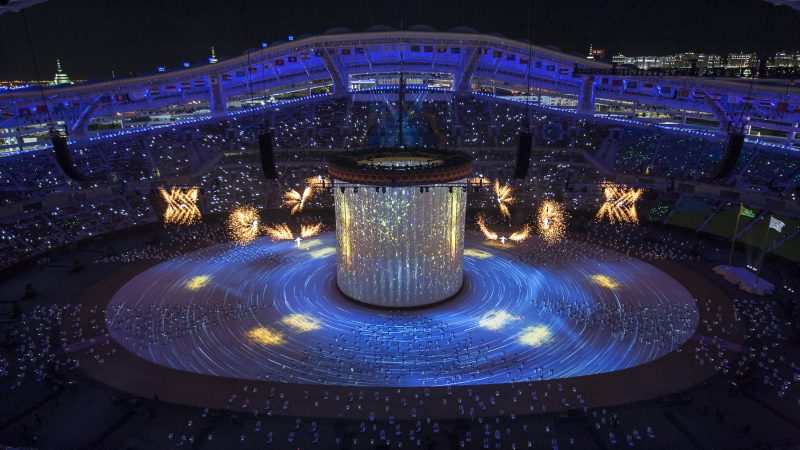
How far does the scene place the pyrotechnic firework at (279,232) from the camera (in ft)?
104

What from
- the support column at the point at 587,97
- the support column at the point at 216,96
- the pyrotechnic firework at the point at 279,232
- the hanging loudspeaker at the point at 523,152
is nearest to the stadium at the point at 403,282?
the hanging loudspeaker at the point at 523,152

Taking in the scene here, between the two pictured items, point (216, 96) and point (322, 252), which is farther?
point (216, 96)

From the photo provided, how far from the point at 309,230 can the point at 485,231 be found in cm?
1209

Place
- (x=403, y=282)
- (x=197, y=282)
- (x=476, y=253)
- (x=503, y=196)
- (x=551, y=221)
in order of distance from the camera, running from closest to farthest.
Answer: (x=403, y=282)
(x=197, y=282)
(x=476, y=253)
(x=551, y=221)
(x=503, y=196)

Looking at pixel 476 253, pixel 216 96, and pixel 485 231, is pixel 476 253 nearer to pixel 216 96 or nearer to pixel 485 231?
pixel 485 231

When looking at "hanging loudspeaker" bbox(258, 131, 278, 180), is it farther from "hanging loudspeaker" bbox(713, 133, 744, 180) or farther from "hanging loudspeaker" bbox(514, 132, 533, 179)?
"hanging loudspeaker" bbox(713, 133, 744, 180)

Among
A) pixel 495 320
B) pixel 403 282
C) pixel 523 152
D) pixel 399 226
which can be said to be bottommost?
pixel 495 320

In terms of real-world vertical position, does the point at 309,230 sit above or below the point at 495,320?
above

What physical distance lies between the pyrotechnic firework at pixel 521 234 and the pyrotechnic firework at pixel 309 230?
13021mm

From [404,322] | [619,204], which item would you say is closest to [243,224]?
[404,322]

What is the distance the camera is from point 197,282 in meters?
25.0

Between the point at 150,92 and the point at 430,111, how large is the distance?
30.6 m

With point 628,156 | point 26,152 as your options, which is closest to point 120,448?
point 26,152

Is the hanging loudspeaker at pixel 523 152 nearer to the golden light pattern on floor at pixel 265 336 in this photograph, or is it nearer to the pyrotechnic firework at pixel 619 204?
the golden light pattern on floor at pixel 265 336
